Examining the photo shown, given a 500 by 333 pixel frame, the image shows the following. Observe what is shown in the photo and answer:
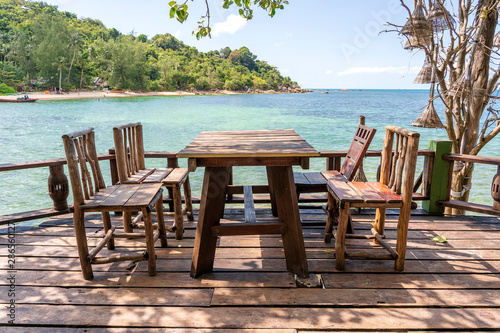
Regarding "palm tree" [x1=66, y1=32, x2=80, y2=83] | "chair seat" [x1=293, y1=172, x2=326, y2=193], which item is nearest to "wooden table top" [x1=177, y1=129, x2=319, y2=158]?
"chair seat" [x1=293, y1=172, x2=326, y2=193]

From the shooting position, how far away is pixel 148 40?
10212 centimetres

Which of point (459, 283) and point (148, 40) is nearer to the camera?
point (459, 283)

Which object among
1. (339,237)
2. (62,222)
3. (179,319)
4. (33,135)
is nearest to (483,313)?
(339,237)

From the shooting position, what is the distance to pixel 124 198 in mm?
2354

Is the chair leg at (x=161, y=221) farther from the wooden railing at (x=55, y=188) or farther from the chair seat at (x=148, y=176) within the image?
the wooden railing at (x=55, y=188)

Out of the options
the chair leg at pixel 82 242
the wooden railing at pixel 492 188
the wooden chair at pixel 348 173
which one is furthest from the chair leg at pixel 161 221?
the wooden railing at pixel 492 188

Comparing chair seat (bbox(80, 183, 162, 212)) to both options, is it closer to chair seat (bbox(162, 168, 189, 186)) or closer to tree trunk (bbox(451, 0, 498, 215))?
chair seat (bbox(162, 168, 189, 186))

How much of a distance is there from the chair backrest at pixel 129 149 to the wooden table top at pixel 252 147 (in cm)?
62

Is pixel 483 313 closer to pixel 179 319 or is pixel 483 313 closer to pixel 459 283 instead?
pixel 459 283

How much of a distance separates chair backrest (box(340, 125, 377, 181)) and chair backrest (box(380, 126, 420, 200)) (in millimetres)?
152

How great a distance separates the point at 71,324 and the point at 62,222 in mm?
1962

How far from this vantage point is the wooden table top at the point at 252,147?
81.1 inches

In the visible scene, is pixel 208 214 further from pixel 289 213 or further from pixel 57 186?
pixel 57 186

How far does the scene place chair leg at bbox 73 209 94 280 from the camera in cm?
225
